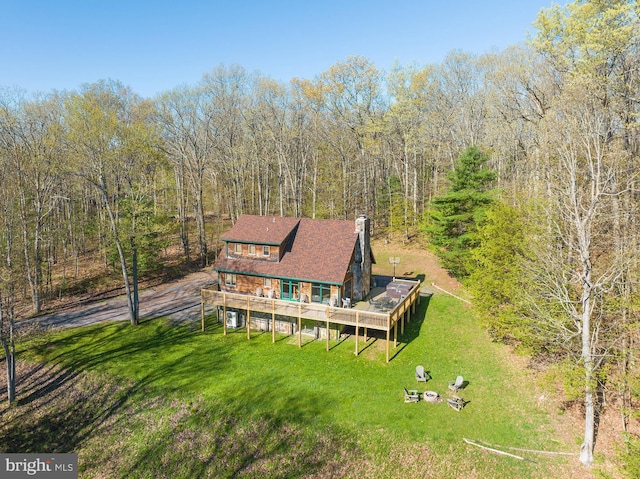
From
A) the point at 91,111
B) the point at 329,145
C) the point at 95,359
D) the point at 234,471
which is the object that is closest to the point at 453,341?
the point at 234,471

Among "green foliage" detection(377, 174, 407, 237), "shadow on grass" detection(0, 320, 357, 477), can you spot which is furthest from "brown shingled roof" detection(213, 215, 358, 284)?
"green foliage" detection(377, 174, 407, 237)

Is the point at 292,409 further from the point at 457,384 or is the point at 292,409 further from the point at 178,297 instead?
the point at 178,297

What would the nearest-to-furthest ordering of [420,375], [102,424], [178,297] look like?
[102,424], [420,375], [178,297]

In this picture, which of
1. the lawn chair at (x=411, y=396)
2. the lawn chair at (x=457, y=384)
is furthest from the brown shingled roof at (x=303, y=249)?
the lawn chair at (x=457, y=384)

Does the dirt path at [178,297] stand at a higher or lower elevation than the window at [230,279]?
lower

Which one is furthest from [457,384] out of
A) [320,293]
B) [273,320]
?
[273,320]

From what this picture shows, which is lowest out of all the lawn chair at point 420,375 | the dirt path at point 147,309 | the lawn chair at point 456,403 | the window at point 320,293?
the lawn chair at point 456,403

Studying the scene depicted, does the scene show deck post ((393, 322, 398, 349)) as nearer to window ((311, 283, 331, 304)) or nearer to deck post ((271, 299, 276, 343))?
window ((311, 283, 331, 304))

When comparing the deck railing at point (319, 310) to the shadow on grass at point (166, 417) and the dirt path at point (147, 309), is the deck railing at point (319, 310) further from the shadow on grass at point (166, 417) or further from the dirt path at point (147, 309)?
the dirt path at point (147, 309)
